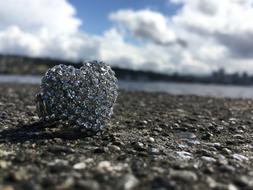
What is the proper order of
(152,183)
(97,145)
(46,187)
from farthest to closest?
(97,145) < (152,183) < (46,187)

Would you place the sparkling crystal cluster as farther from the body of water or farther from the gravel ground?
the body of water

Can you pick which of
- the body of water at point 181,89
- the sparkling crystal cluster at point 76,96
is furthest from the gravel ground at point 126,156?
the body of water at point 181,89

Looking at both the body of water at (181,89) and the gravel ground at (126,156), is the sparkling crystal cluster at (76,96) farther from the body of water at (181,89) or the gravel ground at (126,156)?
the body of water at (181,89)

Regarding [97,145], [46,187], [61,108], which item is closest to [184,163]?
[97,145]

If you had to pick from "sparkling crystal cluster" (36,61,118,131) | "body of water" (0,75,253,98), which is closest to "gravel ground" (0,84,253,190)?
"sparkling crystal cluster" (36,61,118,131)

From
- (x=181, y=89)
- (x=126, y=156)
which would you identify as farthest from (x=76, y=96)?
(x=181, y=89)

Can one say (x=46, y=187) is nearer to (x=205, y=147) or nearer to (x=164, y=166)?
(x=164, y=166)
